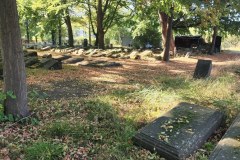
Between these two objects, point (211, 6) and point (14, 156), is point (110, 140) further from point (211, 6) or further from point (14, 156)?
point (211, 6)

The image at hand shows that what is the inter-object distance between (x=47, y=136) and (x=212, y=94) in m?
3.99

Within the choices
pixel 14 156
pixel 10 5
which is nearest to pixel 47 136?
pixel 14 156

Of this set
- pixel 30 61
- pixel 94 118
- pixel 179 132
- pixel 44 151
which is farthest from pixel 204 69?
pixel 44 151

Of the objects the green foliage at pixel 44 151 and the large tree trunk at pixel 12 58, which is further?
the large tree trunk at pixel 12 58

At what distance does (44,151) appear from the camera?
3.98 m

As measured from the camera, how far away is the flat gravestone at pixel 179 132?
4129mm

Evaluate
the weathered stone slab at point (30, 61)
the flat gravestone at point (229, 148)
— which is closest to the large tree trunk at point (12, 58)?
the flat gravestone at point (229, 148)

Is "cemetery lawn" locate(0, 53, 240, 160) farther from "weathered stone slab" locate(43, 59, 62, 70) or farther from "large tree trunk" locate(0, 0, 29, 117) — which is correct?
"weathered stone slab" locate(43, 59, 62, 70)

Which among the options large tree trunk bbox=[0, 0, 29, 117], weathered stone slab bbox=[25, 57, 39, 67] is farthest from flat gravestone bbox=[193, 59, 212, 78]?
weathered stone slab bbox=[25, 57, 39, 67]

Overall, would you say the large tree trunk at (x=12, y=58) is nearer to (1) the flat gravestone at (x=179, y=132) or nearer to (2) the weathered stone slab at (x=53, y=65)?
(1) the flat gravestone at (x=179, y=132)

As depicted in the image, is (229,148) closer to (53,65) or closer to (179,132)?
(179,132)

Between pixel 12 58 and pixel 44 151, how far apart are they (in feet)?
6.04

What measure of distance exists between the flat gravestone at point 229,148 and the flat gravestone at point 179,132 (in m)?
0.37

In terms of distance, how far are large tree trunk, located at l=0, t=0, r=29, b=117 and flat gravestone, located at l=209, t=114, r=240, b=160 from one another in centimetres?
335
